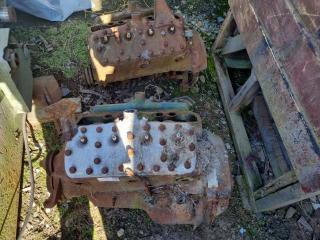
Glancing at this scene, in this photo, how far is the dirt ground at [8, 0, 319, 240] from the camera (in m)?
3.60

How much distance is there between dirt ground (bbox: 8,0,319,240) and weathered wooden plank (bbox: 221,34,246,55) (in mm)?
304

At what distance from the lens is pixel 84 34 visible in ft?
14.8

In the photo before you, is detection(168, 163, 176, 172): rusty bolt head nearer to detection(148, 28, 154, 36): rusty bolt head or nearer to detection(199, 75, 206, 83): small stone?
detection(148, 28, 154, 36): rusty bolt head

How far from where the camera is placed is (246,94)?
371 centimetres

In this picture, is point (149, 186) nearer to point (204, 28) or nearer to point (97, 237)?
point (97, 237)

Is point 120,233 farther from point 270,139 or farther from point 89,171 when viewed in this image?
point 270,139

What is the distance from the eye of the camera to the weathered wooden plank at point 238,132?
376cm

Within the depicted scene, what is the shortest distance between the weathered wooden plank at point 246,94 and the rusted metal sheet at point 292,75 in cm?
22

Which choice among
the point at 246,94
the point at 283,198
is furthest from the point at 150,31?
the point at 283,198

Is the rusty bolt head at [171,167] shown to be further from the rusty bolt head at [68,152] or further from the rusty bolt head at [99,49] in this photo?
the rusty bolt head at [99,49]

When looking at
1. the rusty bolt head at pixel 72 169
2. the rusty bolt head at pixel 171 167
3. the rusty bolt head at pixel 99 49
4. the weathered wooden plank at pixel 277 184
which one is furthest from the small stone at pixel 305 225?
the rusty bolt head at pixel 99 49

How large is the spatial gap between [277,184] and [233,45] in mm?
1657

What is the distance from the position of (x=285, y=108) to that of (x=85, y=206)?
84.4 inches

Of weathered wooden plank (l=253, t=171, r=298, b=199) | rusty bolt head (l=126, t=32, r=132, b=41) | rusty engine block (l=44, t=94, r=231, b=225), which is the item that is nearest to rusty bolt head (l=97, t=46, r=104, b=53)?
rusty bolt head (l=126, t=32, r=132, b=41)
